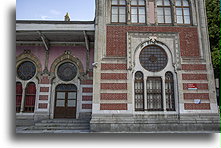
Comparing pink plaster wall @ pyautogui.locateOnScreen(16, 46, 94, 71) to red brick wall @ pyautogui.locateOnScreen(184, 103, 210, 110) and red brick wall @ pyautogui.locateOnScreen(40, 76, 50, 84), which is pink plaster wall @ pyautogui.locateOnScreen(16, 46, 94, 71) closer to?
red brick wall @ pyautogui.locateOnScreen(40, 76, 50, 84)

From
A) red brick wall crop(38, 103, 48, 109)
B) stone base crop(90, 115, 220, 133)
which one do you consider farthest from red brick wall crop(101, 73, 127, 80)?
red brick wall crop(38, 103, 48, 109)

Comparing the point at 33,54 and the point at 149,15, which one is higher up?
the point at 149,15

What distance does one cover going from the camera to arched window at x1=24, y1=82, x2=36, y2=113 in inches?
450

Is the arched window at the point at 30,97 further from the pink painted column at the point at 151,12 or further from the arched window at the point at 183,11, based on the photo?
the arched window at the point at 183,11

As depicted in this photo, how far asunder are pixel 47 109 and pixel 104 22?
6251 millimetres

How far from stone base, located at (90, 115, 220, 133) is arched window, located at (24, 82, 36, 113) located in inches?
193

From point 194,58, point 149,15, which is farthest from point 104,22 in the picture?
point 194,58

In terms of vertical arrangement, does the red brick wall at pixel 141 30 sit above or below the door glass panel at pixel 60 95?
above

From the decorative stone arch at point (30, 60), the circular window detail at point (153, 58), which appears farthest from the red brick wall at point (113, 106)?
the decorative stone arch at point (30, 60)

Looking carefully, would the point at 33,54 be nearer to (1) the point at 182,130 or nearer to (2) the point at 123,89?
(2) the point at 123,89

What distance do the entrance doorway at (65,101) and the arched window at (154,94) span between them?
4.83 meters

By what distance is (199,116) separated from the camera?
9.02 metres

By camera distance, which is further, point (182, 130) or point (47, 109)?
point (47, 109)

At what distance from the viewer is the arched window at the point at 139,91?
9.30m
